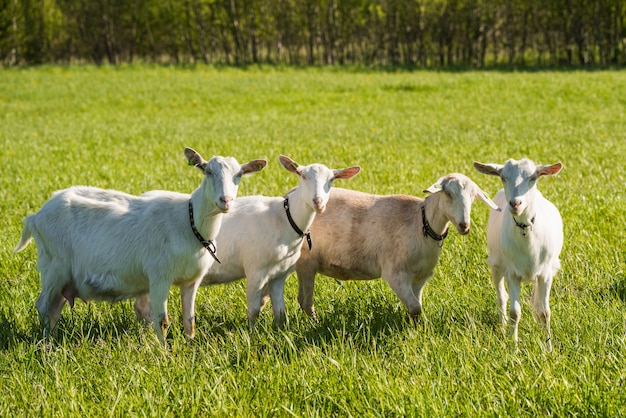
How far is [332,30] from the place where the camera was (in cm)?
6297

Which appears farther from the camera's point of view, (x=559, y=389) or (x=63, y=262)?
(x=63, y=262)

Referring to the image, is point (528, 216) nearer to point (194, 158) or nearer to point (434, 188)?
point (434, 188)

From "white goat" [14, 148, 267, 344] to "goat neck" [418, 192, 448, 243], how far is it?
4.74 ft

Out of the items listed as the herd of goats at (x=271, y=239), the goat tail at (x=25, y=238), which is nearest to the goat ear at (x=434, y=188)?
the herd of goats at (x=271, y=239)

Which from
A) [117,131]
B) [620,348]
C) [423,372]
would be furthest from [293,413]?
[117,131]

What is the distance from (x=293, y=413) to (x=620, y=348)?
2.26 meters

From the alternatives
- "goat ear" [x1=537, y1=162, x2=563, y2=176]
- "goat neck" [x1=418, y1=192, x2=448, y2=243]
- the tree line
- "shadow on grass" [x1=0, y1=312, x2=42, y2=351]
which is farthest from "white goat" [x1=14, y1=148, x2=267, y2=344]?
the tree line

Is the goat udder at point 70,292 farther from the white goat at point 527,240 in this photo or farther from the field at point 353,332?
the white goat at point 527,240

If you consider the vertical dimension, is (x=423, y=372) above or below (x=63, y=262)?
below

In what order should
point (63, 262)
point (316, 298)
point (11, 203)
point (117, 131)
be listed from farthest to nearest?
1. point (117, 131)
2. point (11, 203)
3. point (316, 298)
4. point (63, 262)

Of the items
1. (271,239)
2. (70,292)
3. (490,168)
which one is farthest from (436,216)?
(70,292)

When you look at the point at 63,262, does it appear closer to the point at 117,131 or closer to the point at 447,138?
the point at 447,138

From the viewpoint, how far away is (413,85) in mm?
33906

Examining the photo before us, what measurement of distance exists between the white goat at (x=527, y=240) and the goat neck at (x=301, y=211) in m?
1.37
